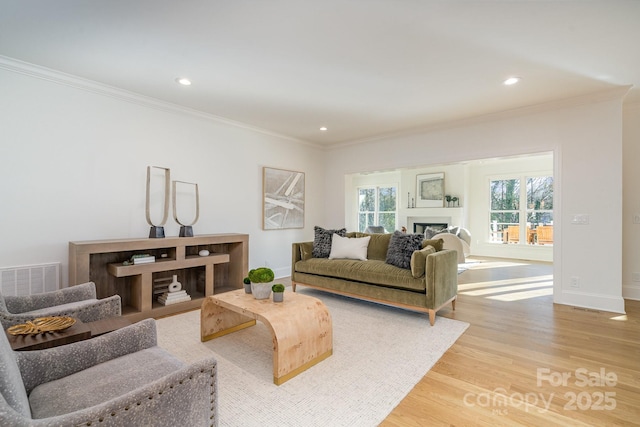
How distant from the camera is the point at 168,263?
3.41 m

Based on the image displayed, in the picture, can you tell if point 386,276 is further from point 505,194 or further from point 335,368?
point 505,194

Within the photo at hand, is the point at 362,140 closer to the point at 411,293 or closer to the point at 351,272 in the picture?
the point at 351,272

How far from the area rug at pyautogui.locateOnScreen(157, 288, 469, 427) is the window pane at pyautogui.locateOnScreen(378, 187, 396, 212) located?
5932 millimetres

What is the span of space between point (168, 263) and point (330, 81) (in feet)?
8.88

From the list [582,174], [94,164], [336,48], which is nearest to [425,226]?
[582,174]

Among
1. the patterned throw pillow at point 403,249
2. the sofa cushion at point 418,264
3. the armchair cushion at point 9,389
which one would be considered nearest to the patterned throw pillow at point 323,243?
the patterned throw pillow at point 403,249

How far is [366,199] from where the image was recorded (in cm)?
963

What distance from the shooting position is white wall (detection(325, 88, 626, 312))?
3.49 m

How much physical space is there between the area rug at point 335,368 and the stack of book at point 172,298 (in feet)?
0.68

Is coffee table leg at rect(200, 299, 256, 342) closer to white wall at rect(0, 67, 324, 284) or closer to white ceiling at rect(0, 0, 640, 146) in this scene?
white wall at rect(0, 67, 324, 284)

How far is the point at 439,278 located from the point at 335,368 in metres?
1.51

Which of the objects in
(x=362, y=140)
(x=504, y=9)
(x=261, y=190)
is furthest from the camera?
(x=362, y=140)

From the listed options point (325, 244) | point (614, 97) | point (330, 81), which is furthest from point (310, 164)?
point (614, 97)

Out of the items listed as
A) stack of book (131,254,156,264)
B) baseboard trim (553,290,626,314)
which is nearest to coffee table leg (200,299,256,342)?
stack of book (131,254,156,264)
